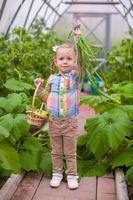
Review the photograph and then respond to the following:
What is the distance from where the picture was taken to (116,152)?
4.61 m

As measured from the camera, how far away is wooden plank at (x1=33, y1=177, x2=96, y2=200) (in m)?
3.96

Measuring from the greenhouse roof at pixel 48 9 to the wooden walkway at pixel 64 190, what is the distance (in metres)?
3.62

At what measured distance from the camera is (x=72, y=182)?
13.7ft

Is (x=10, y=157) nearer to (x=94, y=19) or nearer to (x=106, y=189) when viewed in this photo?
(x=106, y=189)

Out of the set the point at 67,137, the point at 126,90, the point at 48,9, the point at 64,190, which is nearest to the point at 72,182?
the point at 64,190

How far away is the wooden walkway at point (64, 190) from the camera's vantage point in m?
3.95

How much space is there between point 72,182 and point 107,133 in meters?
0.58

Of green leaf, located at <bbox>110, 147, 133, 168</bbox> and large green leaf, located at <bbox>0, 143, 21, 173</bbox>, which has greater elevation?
large green leaf, located at <bbox>0, 143, 21, 173</bbox>

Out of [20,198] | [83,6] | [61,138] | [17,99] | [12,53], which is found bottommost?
[20,198]

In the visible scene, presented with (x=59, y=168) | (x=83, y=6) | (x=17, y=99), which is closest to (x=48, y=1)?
(x=83, y=6)

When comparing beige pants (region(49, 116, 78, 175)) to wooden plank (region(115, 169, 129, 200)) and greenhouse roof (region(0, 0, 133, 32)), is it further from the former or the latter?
greenhouse roof (region(0, 0, 133, 32))

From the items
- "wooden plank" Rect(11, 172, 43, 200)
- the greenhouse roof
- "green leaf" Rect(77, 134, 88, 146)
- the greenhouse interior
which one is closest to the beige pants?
the greenhouse interior

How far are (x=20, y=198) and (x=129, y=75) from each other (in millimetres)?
3529

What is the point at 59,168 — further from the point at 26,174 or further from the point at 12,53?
the point at 12,53
